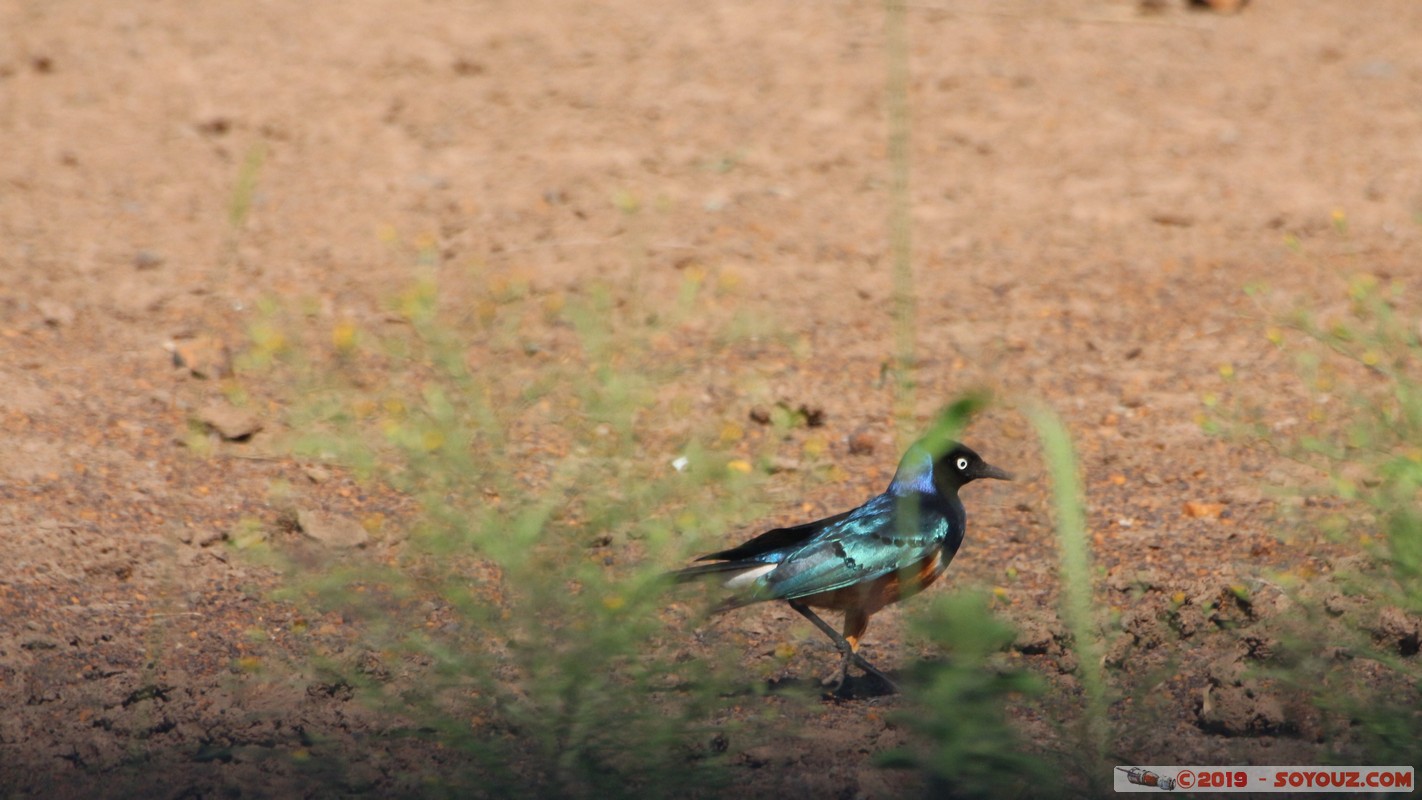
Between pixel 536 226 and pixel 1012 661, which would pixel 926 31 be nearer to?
pixel 536 226

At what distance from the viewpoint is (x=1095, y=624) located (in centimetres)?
330

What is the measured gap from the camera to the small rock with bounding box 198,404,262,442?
14.5 ft

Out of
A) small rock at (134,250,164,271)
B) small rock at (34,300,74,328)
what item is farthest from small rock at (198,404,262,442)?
small rock at (134,250,164,271)

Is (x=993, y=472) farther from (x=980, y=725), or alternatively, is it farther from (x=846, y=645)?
(x=980, y=725)

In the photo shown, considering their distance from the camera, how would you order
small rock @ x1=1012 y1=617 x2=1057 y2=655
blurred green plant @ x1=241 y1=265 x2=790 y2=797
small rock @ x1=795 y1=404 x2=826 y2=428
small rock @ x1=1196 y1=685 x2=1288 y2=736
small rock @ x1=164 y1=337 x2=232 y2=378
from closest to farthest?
blurred green plant @ x1=241 y1=265 x2=790 y2=797
small rock @ x1=1196 y1=685 x2=1288 y2=736
small rock @ x1=1012 y1=617 x2=1057 y2=655
small rock @ x1=795 y1=404 x2=826 y2=428
small rock @ x1=164 y1=337 x2=232 y2=378

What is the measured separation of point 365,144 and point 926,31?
2536mm

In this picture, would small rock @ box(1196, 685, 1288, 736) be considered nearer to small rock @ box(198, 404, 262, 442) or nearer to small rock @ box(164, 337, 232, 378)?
small rock @ box(198, 404, 262, 442)

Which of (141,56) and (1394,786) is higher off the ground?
(141,56)

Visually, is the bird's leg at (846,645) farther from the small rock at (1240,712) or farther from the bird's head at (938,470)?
the small rock at (1240,712)

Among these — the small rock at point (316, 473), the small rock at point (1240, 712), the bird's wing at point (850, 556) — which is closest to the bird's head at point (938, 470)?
the bird's wing at point (850, 556)

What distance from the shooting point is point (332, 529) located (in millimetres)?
3980

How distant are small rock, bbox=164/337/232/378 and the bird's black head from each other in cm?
247

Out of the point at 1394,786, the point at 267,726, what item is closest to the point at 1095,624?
the point at 1394,786

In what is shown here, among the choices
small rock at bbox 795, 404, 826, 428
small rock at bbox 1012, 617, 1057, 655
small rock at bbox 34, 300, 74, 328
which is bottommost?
small rock at bbox 1012, 617, 1057, 655
